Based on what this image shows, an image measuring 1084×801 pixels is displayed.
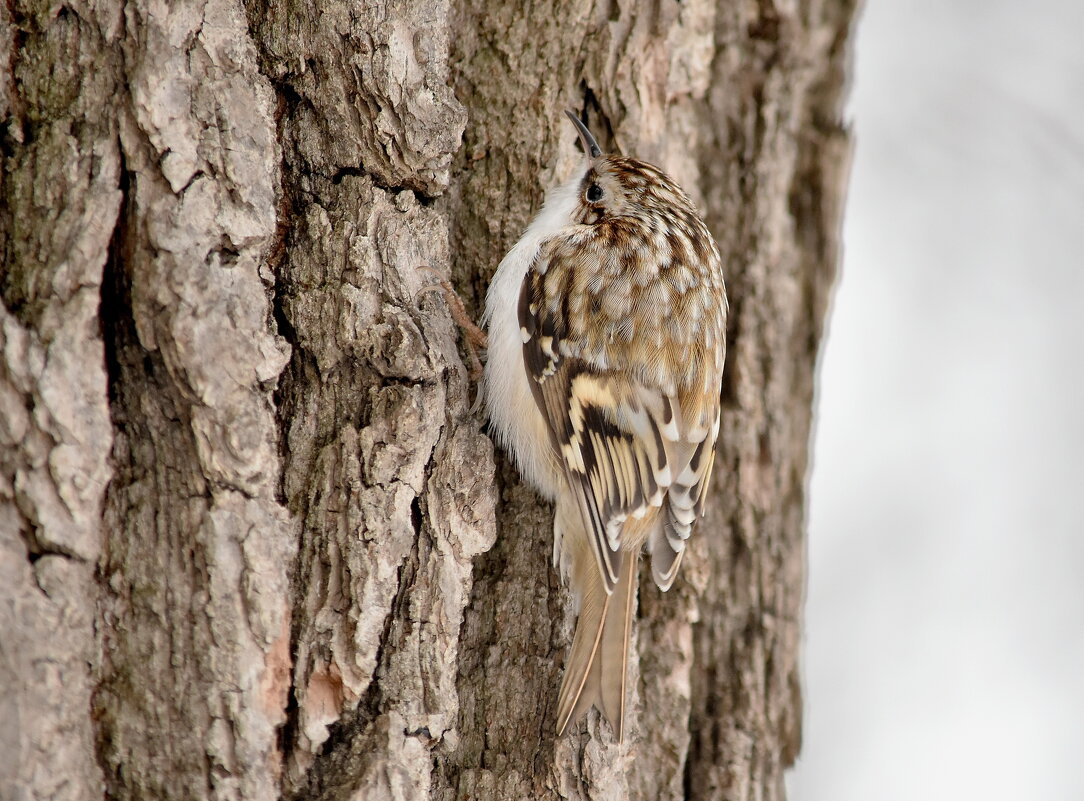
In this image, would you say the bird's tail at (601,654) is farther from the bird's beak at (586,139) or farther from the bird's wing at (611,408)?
the bird's beak at (586,139)

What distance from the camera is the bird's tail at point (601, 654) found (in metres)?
1.69

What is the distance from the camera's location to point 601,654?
5.68ft

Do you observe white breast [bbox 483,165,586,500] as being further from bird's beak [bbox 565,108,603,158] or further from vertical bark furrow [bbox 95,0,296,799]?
vertical bark furrow [bbox 95,0,296,799]

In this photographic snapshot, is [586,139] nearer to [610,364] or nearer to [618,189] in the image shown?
[618,189]

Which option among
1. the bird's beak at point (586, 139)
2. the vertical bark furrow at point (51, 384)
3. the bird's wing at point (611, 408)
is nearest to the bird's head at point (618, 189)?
the bird's beak at point (586, 139)

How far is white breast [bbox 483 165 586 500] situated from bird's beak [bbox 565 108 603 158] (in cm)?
8

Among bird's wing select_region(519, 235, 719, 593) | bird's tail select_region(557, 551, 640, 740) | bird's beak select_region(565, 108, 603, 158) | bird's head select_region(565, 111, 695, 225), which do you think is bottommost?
bird's tail select_region(557, 551, 640, 740)

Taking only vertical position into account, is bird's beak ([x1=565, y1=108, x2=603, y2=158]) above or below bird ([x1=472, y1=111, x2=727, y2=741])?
above

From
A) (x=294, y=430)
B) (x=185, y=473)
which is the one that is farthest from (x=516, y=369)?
(x=185, y=473)

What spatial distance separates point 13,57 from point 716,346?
136 centimetres

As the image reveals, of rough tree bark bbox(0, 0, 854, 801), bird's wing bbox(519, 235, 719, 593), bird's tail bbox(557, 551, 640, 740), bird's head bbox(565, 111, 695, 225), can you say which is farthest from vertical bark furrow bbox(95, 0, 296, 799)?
bird's head bbox(565, 111, 695, 225)

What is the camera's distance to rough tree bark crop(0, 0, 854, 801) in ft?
4.39

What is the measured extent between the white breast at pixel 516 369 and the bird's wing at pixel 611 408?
0.09ft

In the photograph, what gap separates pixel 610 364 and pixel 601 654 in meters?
0.59
